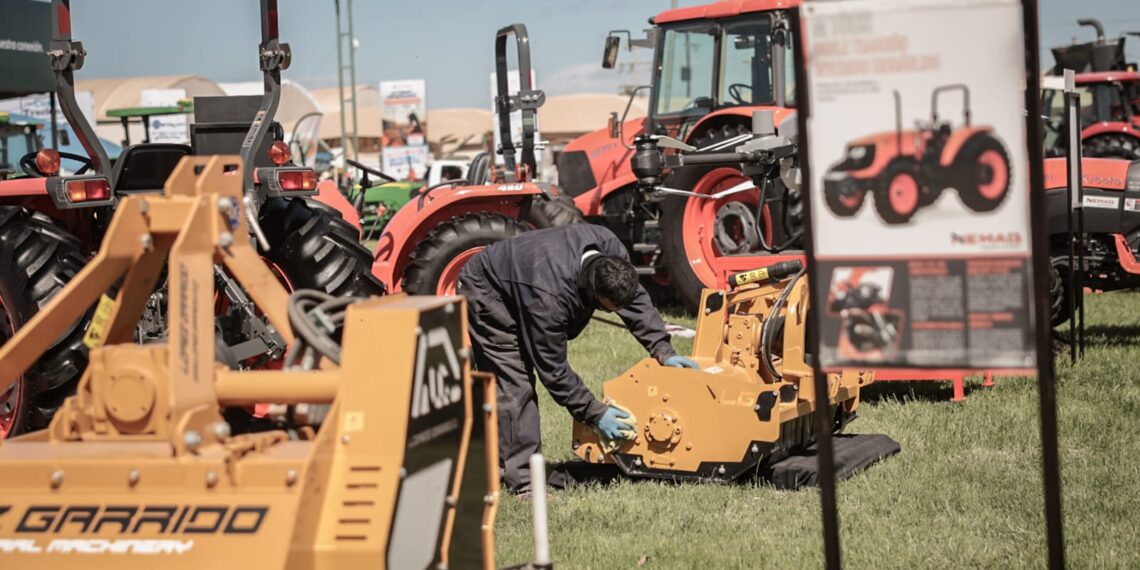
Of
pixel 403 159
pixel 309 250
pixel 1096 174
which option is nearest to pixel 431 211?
pixel 309 250

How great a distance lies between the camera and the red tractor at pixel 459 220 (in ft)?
28.4

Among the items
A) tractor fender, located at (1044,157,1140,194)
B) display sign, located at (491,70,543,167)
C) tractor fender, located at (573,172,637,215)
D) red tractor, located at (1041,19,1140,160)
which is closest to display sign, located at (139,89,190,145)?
display sign, located at (491,70,543,167)

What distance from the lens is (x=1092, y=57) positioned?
18.1 m

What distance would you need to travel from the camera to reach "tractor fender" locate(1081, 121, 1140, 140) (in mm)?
15844

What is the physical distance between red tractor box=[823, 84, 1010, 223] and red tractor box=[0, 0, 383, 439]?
2785 millimetres

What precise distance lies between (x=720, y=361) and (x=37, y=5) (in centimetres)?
1218

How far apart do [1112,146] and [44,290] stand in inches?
545

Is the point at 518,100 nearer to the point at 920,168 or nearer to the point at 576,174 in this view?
the point at 576,174

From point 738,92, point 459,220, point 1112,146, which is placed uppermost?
point 738,92

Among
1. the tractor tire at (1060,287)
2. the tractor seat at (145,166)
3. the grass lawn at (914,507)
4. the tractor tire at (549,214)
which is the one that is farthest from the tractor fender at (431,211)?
the tractor tire at (1060,287)

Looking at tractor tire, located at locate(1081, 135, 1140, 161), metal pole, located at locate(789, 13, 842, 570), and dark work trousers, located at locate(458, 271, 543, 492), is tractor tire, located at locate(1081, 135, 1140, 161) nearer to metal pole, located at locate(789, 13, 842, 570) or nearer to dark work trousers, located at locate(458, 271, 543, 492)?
dark work trousers, located at locate(458, 271, 543, 492)

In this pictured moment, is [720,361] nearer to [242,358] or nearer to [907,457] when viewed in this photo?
[907,457]

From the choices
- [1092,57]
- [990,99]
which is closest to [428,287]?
[990,99]

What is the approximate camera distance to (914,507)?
5086 mm
